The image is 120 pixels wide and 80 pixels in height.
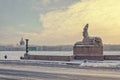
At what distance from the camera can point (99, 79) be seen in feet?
60.8

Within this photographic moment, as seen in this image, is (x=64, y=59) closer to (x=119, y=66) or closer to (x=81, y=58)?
(x=81, y=58)

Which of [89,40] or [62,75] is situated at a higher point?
[89,40]

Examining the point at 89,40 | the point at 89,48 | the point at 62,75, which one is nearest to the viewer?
the point at 62,75

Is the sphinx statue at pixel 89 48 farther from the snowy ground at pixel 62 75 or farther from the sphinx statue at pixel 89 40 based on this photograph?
the snowy ground at pixel 62 75

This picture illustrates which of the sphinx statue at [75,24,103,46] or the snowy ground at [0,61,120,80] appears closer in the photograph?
the snowy ground at [0,61,120,80]

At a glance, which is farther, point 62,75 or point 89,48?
point 89,48

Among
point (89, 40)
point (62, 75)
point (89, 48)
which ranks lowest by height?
point (62, 75)

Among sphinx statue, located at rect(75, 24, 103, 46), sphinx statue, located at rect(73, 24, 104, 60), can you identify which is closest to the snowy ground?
sphinx statue, located at rect(73, 24, 104, 60)

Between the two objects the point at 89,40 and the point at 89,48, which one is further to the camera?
the point at 89,40

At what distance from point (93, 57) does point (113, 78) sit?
65.5ft

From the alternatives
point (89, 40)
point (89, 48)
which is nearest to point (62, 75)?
point (89, 48)

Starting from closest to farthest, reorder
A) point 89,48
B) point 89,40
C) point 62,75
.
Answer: point 62,75 → point 89,48 → point 89,40

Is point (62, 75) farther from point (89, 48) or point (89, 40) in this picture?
point (89, 40)

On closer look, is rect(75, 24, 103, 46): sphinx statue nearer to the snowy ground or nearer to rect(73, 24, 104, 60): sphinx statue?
rect(73, 24, 104, 60): sphinx statue
